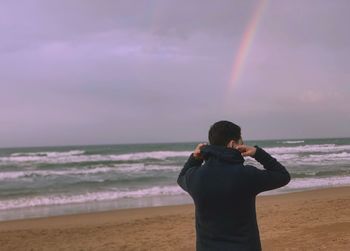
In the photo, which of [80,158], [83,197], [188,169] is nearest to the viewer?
[188,169]

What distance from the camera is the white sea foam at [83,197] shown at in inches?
604

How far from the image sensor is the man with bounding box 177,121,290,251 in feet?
8.16

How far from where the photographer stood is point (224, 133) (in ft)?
8.42

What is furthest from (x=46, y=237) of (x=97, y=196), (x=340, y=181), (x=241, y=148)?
(x=340, y=181)

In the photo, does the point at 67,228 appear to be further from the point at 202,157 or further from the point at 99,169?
the point at 99,169

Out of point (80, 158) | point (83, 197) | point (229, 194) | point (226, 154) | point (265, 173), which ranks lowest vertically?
point (80, 158)

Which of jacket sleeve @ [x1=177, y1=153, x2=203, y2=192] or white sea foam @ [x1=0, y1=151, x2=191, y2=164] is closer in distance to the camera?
jacket sleeve @ [x1=177, y1=153, x2=203, y2=192]

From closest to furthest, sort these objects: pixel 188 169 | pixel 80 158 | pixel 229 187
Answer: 1. pixel 229 187
2. pixel 188 169
3. pixel 80 158

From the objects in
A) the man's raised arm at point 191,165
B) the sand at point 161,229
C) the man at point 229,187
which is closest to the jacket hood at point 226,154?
the man at point 229,187

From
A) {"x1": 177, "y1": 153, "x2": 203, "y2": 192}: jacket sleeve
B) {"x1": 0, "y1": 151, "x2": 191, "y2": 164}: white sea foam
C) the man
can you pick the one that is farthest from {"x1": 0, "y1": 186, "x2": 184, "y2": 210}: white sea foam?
{"x1": 0, "y1": 151, "x2": 191, "y2": 164}: white sea foam

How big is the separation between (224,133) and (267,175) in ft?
1.03

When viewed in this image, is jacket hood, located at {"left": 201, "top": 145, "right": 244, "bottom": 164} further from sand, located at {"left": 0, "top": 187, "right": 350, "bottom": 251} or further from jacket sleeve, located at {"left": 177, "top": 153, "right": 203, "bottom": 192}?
sand, located at {"left": 0, "top": 187, "right": 350, "bottom": 251}

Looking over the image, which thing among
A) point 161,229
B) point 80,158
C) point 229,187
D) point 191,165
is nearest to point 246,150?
point 229,187

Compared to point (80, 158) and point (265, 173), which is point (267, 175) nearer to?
point (265, 173)
